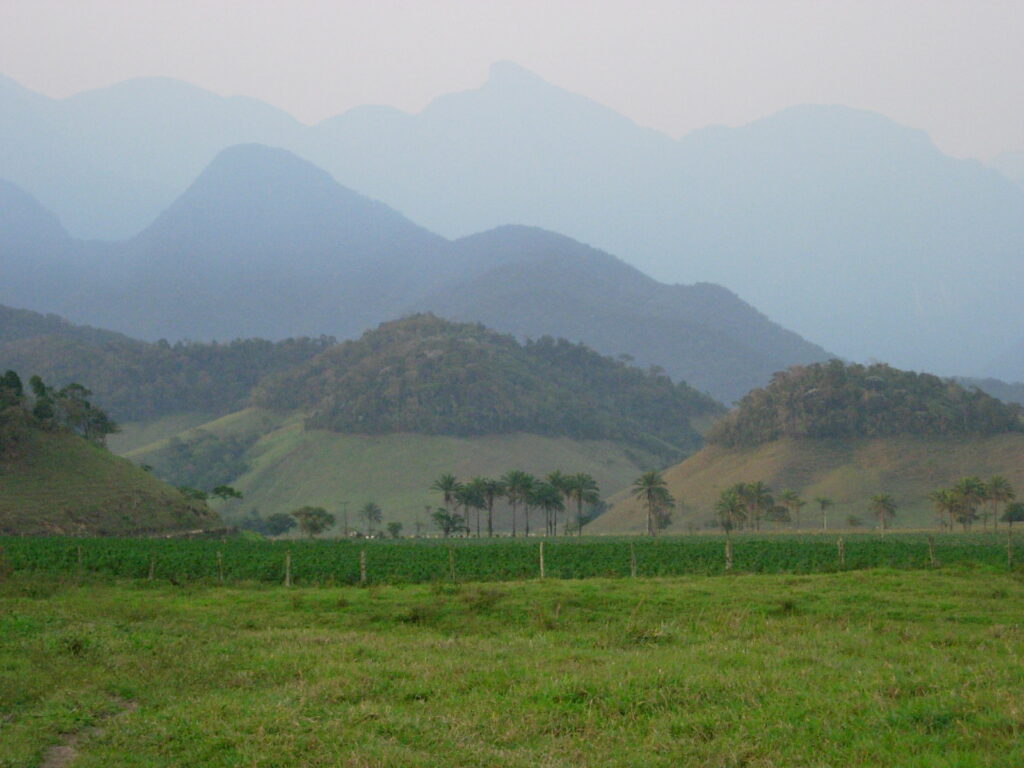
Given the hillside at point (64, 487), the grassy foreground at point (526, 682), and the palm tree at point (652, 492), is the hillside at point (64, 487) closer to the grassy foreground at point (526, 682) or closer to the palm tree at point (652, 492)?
the palm tree at point (652, 492)

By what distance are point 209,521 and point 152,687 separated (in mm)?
88381

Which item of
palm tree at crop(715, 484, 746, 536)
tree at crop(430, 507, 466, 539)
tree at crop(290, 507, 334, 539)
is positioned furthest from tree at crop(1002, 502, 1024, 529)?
tree at crop(290, 507, 334, 539)

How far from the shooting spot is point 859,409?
497 feet

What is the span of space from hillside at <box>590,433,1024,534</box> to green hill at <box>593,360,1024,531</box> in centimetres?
16

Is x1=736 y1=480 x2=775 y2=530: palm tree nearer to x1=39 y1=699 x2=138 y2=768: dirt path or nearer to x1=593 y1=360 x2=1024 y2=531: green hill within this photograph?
x1=593 y1=360 x2=1024 y2=531: green hill

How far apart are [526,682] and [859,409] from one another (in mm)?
145184

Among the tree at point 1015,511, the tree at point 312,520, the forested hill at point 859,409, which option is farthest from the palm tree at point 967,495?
the tree at point 312,520

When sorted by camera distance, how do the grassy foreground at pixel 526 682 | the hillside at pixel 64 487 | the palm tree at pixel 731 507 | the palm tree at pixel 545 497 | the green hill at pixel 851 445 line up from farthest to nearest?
the green hill at pixel 851 445, the palm tree at pixel 545 497, the palm tree at pixel 731 507, the hillside at pixel 64 487, the grassy foreground at pixel 526 682

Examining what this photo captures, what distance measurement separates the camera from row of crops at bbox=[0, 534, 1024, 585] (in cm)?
4172

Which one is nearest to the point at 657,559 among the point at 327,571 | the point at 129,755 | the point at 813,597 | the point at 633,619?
the point at 327,571

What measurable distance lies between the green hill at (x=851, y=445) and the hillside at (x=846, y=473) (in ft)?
A: 0.52

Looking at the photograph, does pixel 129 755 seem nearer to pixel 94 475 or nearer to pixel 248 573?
pixel 248 573

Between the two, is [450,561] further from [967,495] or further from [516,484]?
[967,495]

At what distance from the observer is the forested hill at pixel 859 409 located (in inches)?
5659
